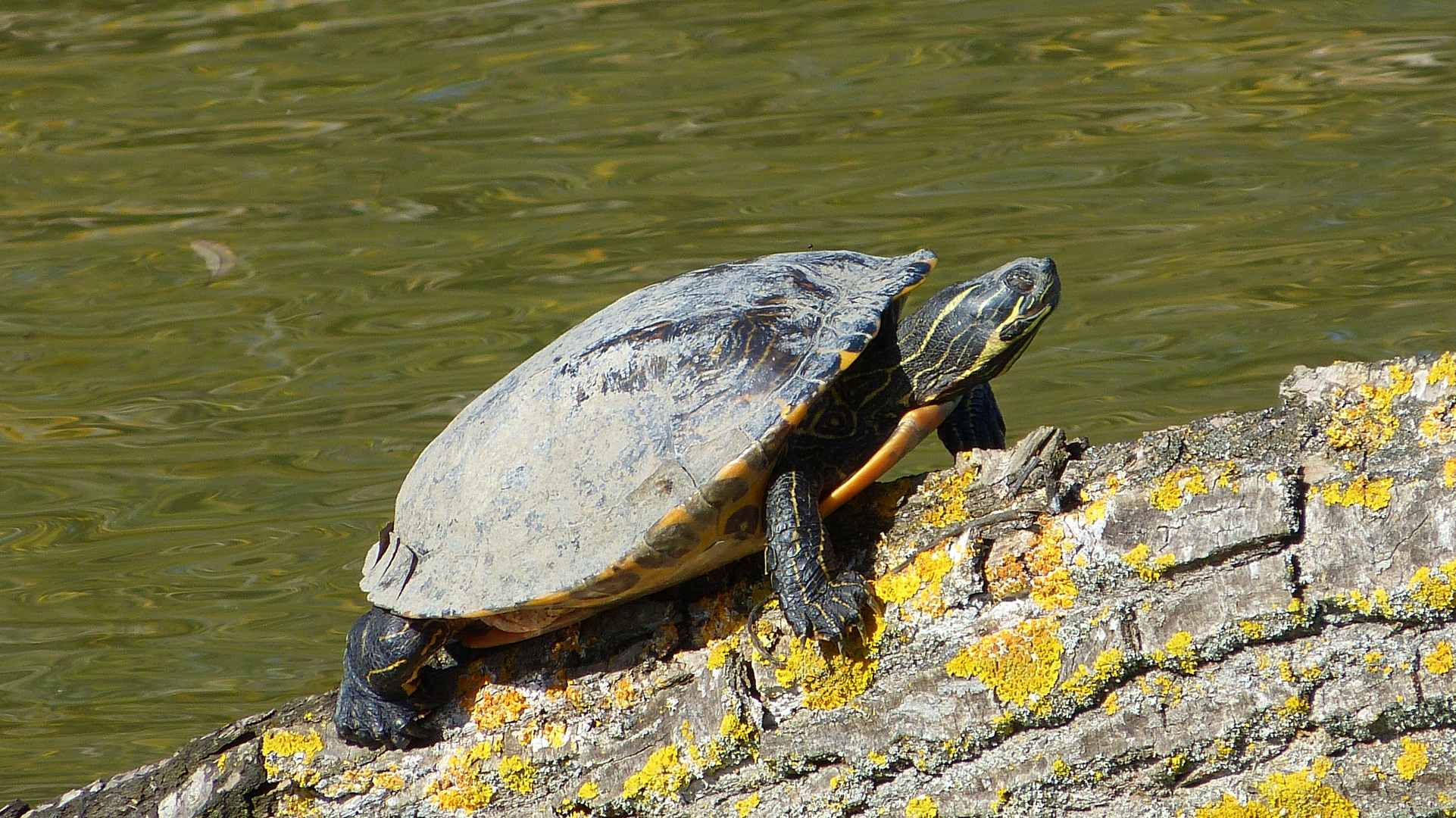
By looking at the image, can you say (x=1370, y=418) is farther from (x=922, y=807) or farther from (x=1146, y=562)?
(x=922, y=807)

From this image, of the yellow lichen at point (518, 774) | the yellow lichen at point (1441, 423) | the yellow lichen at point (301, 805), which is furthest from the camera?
the yellow lichen at point (301, 805)

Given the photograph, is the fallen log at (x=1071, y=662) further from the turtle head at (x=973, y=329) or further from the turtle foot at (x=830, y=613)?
the turtle head at (x=973, y=329)

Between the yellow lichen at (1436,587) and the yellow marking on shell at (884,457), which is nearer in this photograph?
the yellow lichen at (1436,587)

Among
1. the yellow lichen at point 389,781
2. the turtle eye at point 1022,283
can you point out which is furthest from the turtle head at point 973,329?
the yellow lichen at point 389,781

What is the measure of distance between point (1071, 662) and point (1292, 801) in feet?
1.45

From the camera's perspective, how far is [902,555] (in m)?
2.59

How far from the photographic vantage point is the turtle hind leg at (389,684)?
271cm

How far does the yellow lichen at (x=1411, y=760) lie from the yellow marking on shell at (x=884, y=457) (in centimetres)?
103

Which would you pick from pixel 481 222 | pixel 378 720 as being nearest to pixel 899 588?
pixel 378 720

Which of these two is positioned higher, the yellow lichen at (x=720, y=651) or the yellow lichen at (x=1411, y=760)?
the yellow lichen at (x=1411, y=760)

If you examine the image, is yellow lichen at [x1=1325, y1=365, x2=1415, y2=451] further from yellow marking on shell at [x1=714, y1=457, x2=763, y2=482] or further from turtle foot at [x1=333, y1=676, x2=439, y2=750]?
turtle foot at [x1=333, y1=676, x2=439, y2=750]

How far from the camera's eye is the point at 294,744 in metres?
2.85

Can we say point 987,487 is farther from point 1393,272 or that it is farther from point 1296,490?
point 1393,272

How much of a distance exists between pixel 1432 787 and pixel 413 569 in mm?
1965
